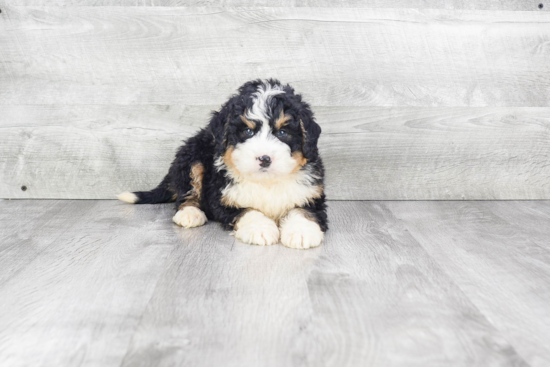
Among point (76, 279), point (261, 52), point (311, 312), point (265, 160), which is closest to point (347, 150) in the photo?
point (261, 52)

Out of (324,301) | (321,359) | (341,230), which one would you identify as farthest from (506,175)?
(321,359)

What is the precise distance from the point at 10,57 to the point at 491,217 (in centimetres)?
313

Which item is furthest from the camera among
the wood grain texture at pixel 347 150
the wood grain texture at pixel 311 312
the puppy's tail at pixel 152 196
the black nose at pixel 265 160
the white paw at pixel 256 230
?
the wood grain texture at pixel 347 150

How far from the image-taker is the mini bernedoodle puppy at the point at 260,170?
96.4 inches

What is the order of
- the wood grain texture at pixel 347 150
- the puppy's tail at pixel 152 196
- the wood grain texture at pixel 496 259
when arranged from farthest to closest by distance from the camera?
1. the wood grain texture at pixel 347 150
2. the puppy's tail at pixel 152 196
3. the wood grain texture at pixel 496 259

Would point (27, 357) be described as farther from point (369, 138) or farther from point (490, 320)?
point (369, 138)

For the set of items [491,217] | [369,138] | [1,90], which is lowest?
[491,217]

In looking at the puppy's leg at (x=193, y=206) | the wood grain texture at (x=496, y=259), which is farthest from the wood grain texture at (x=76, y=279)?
the wood grain texture at (x=496, y=259)

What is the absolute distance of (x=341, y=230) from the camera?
9.23 ft

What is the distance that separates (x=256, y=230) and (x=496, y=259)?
1.09 m

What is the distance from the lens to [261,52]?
11.2ft

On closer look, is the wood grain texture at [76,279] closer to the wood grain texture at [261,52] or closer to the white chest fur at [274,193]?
the white chest fur at [274,193]

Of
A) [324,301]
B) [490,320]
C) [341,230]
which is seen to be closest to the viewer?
[490,320]

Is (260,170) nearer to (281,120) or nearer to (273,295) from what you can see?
(281,120)
